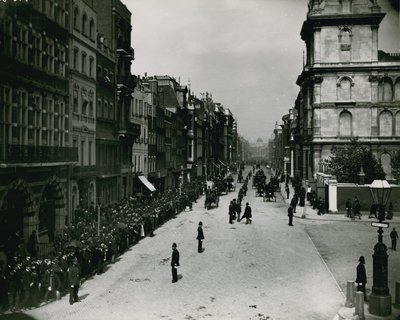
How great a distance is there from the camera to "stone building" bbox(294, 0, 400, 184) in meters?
59.1

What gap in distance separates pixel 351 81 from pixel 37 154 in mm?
46510

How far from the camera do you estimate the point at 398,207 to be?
4200 centimetres

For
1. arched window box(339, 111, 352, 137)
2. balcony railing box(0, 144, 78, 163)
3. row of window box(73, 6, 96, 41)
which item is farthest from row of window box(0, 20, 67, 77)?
arched window box(339, 111, 352, 137)

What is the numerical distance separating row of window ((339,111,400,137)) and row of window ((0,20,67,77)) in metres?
42.0

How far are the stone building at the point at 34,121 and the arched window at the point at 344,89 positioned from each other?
41.1m

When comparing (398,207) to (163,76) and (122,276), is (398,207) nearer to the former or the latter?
(122,276)

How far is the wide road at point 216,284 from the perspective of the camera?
1561 centimetres

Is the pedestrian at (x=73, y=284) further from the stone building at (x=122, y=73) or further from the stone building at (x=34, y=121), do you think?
the stone building at (x=122, y=73)

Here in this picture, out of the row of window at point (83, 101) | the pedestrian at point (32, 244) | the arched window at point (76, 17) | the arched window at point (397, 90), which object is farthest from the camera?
the arched window at point (397, 90)

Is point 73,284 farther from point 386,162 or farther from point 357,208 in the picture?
point 386,162

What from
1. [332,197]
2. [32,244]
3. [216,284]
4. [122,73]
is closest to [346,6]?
[332,197]

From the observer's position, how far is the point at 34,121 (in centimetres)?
2359

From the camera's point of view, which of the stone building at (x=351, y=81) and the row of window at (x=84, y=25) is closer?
the row of window at (x=84, y=25)

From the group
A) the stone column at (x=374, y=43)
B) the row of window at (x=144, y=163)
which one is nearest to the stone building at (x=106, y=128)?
the row of window at (x=144, y=163)
